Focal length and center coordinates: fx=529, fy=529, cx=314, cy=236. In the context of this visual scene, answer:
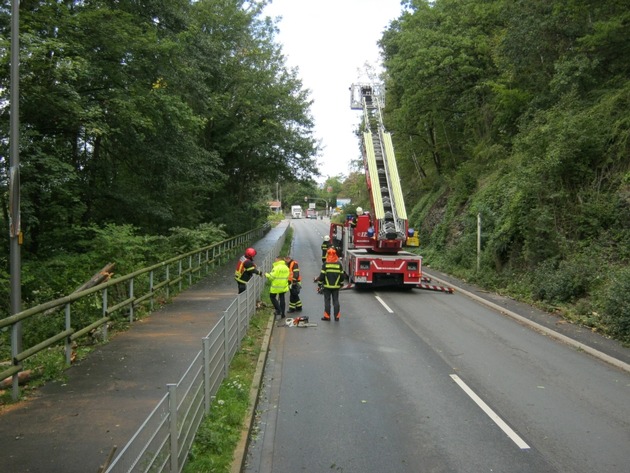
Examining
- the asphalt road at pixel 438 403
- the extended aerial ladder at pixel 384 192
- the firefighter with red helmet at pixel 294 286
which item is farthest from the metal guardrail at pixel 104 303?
the extended aerial ladder at pixel 384 192

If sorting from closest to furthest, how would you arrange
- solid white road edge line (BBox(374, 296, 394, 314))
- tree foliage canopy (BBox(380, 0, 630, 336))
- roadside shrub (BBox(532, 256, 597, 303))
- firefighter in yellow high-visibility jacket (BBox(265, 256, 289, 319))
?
firefighter in yellow high-visibility jacket (BBox(265, 256, 289, 319))
roadside shrub (BBox(532, 256, 597, 303))
solid white road edge line (BBox(374, 296, 394, 314))
tree foliage canopy (BBox(380, 0, 630, 336))

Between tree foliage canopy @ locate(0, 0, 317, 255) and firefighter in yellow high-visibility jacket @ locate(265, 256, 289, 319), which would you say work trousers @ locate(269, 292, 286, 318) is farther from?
tree foliage canopy @ locate(0, 0, 317, 255)

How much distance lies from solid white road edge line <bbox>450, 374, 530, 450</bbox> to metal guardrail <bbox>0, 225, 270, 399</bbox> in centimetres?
555

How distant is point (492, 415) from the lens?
6.43 meters

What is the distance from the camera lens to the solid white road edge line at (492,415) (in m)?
5.63

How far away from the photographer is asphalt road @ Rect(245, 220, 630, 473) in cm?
527

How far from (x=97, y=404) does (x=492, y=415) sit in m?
4.70

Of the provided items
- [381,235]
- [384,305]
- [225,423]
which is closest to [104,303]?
[225,423]

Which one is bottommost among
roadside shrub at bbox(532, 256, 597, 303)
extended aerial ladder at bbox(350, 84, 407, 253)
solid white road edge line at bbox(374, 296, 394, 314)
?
solid white road edge line at bbox(374, 296, 394, 314)

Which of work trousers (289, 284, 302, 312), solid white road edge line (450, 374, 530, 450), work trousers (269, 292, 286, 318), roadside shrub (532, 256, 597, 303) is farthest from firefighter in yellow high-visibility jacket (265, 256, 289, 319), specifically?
roadside shrub (532, 256, 597, 303)

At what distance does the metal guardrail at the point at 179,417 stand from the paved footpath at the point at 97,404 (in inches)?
27.6

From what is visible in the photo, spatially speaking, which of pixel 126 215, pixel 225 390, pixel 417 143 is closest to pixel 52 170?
pixel 126 215

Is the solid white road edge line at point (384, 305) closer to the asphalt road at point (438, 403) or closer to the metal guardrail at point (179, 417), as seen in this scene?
the asphalt road at point (438, 403)

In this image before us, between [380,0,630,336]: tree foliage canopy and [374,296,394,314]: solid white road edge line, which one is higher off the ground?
[380,0,630,336]: tree foliage canopy
